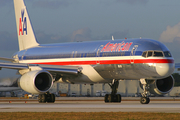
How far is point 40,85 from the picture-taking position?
33.6 metres

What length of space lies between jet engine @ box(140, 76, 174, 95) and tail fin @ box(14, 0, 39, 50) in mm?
16478

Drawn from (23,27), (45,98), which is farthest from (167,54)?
(23,27)

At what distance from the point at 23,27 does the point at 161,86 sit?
19633mm

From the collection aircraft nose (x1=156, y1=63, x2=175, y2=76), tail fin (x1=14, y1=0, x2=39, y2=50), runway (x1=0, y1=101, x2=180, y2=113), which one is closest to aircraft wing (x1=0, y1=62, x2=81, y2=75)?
runway (x1=0, y1=101, x2=180, y2=113)

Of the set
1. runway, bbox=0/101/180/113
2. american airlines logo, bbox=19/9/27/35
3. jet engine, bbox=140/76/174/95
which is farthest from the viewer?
american airlines logo, bbox=19/9/27/35

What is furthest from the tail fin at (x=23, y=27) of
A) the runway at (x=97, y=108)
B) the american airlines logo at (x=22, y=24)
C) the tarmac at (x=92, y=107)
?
the runway at (x=97, y=108)

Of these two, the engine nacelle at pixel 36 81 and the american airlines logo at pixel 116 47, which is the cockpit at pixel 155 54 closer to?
the american airlines logo at pixel 116 47

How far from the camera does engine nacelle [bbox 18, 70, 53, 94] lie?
1261 inches

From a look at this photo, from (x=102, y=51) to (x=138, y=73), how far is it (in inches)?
174

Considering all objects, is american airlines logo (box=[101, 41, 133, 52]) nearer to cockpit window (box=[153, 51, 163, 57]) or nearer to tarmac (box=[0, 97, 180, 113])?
cockpit window (box=[153, 51, 163, 57])

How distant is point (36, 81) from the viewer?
110 ft

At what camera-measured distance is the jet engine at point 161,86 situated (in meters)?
34.4

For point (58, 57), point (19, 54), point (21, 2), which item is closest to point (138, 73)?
point (58, 57)

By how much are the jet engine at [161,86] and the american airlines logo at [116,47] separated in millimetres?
4774
